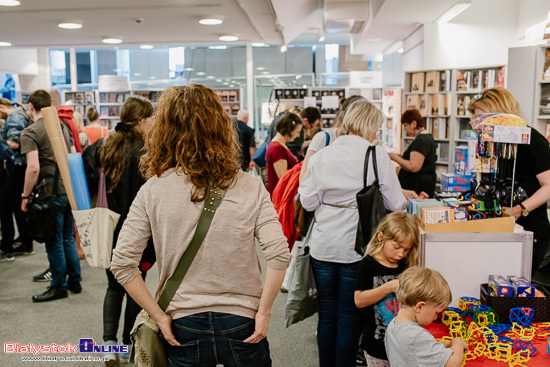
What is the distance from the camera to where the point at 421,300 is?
176 centimetres

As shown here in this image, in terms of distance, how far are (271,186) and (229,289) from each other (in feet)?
10.4

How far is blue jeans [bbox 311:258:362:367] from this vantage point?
8.32 feet

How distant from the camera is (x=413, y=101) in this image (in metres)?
7.61

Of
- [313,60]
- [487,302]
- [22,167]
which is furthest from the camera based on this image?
[313,60]

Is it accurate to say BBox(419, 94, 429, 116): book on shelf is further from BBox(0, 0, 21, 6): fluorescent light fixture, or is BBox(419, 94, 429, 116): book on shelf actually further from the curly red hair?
the curly red hair

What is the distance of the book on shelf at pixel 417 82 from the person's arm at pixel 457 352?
6.17m

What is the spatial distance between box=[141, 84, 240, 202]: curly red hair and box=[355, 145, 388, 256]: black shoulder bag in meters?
1.02

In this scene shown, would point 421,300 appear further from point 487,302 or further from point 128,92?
point 128,92

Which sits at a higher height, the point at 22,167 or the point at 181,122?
the point at 181,122

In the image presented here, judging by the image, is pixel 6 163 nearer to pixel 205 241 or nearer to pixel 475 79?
pixel 205 241

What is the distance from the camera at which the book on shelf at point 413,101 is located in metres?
7.54

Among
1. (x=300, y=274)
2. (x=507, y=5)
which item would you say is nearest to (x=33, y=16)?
(x=300, y=274)

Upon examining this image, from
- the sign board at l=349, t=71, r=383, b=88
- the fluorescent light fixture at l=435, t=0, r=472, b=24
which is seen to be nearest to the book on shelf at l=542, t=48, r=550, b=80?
the fluorescent light fixture at l=435, t=0, r=472, b=24

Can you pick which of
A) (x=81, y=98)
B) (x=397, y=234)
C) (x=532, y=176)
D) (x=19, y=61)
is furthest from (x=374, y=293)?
(x=81, y=98)
